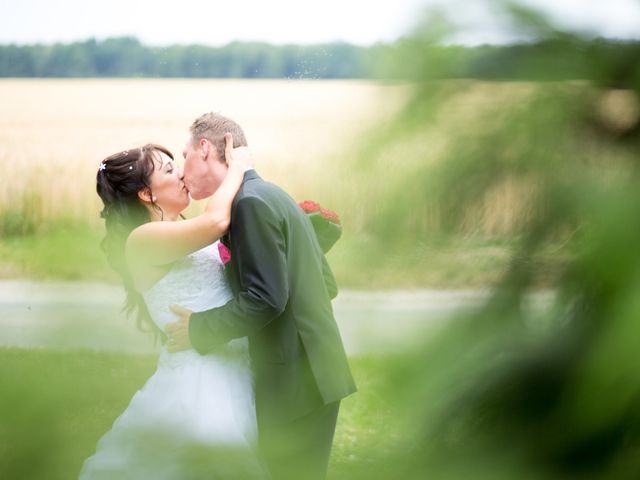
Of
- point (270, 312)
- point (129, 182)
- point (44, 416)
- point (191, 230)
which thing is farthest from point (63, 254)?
point (129, 182)

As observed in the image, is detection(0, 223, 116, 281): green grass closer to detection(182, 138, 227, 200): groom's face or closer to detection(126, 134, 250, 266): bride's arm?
detection(126, 134, 250, 266): bride's arm

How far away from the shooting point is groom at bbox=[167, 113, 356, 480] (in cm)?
223

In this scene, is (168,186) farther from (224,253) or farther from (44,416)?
(44,416)

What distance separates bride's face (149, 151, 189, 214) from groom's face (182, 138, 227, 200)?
2.1 inches

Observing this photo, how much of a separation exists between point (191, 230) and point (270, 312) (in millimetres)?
290

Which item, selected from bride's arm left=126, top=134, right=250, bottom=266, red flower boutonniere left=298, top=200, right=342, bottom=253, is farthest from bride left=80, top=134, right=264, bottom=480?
red flower boutonniere left=298, top=200, right=342, bottom=253

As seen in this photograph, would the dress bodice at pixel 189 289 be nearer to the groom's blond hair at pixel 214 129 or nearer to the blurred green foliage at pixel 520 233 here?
the groom's blond hair at pixel 214 129

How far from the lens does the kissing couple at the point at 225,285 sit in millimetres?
2236

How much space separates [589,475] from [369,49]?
0.21 meters

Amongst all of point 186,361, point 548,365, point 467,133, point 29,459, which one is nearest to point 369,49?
point 467,133

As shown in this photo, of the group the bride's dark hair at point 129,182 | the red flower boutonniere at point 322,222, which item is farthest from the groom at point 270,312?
the red flower boutonniere at point 322,222

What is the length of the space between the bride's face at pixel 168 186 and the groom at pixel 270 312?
0.31 ft

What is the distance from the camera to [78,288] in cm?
49

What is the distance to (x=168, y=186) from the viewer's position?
8.64 ft
